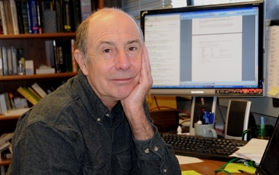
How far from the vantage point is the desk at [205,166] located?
3.86 feet

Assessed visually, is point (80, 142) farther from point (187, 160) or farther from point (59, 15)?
point (59, 15)

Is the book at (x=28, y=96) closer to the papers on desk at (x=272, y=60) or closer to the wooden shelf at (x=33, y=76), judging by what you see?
the wooden shelf at (x=33, y=76)

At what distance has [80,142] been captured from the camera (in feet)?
3.30

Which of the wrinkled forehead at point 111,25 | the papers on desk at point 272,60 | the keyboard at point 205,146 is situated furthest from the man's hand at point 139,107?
the papers on desk at point 272,60

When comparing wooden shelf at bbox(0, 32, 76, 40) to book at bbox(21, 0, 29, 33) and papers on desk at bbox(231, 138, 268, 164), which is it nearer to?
book at bbox(21, 0, 29, 33)

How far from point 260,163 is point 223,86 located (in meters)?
0.50

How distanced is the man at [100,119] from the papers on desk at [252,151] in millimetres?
242

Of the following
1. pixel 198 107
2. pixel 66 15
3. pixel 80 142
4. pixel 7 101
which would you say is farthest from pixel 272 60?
pixel 7 101

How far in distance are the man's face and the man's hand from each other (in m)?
0.06

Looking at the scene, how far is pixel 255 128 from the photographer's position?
146 centimetres

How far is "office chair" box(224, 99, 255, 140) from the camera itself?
147 cm

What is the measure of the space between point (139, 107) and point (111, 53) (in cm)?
22

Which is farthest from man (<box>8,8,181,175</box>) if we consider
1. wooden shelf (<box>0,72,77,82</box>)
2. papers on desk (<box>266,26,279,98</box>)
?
wooden shelf (<box>0,72,77,82</box>)

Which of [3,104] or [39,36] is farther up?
[39,36]
